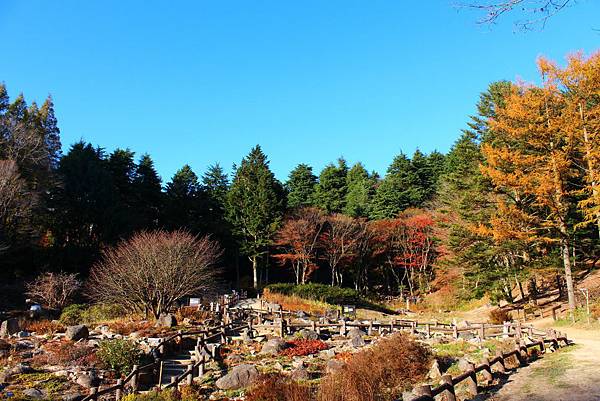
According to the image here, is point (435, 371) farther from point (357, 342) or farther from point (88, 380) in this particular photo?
point (88, 380)

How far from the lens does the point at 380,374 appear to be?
406 inches

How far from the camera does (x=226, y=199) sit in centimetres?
4200

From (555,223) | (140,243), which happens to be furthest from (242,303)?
(555,223)

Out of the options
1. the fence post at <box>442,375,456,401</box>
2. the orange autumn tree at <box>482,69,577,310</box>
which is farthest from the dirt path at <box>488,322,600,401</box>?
the orange autumn tree at <box>482,69,577,310</box>

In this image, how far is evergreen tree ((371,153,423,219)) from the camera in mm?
47250

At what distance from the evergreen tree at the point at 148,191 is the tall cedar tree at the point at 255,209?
763 centimetres

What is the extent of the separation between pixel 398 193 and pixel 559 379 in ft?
128

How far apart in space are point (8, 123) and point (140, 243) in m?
16.8

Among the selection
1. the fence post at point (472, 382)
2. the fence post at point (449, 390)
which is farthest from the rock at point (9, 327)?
the fence post at point (472, 382)

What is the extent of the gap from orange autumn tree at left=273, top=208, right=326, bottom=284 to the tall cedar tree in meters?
1.26

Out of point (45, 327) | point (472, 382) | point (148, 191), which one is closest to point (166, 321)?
point (45, 327)

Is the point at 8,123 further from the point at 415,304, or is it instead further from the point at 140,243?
the point at 415,304

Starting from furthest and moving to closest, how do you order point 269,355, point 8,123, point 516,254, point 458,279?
point 8,123 → point 458,279 → point 516,254 → point 269,355

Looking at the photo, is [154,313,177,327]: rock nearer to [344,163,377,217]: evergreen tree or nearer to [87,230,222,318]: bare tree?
[87,230,222,318]: bare tree
